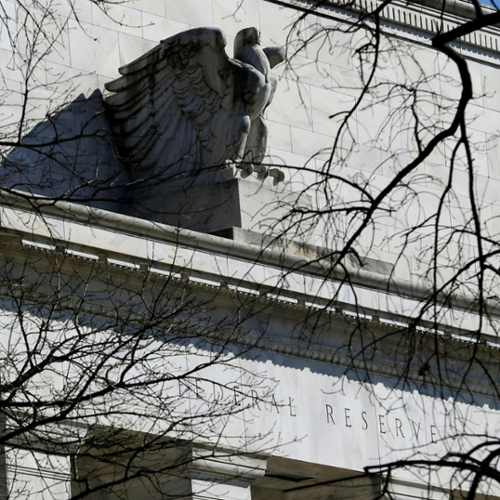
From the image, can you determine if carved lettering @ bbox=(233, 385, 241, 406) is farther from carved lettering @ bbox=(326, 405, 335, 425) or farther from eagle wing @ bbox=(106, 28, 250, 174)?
eagle wing @ bbox=(106, 28, 250, 174)

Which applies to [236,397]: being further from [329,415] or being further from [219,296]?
[329,415]

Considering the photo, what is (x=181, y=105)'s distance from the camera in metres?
23.2

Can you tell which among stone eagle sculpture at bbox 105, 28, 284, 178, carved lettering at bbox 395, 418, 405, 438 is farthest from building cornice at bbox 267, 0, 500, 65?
carved lettering at bbox 395, 418, 405, 438

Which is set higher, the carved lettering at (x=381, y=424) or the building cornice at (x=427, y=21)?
the building cornice at (x=427, y=21)

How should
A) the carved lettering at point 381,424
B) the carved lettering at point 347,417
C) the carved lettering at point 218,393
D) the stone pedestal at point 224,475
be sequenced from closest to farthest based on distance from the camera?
1. the stone pedestal at point 224,475
2. the carved lettering at point 218,393
3. the carved lettering at point 347,417
4. the carved lettering at point 381,424

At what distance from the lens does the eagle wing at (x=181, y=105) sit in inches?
896

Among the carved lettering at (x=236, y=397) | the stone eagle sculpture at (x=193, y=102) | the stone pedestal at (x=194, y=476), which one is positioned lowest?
the stone pedestal at (x=194, y=476)

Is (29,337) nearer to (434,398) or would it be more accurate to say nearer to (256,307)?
(256,307)

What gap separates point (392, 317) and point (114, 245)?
15.1 ft

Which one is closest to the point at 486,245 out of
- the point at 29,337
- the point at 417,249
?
the point at 417,249

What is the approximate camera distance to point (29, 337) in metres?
18.8

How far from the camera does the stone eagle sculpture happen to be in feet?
74.7

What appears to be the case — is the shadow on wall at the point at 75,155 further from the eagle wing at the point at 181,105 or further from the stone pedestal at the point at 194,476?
the stone pedestal at the point at 194,476

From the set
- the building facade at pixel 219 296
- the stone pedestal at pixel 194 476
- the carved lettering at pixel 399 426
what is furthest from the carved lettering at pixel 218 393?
the carved lettering at pixel 399 426
